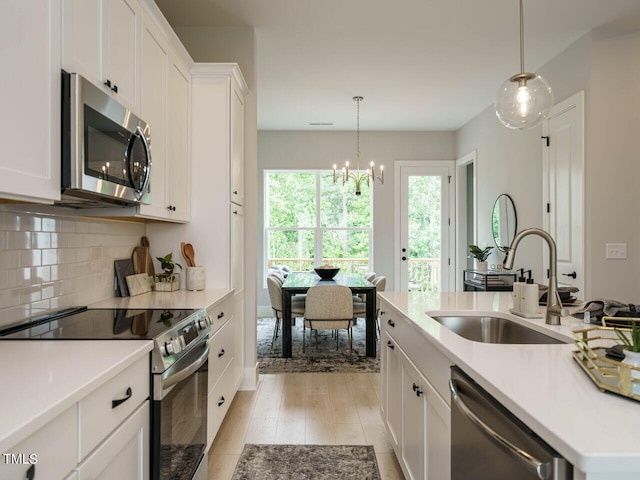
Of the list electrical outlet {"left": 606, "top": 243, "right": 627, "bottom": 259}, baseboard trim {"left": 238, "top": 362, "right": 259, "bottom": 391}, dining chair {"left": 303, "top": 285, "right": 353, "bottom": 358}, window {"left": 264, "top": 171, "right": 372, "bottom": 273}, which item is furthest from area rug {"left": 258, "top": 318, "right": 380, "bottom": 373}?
electrical outlet {"left": 606, "top": 243, "right": 627, "bottom": 259}

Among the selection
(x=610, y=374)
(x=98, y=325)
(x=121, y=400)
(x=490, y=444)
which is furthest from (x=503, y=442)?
(x=98, y=325)

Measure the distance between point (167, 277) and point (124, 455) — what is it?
5.30ft

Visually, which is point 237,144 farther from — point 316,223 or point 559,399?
point 316,223

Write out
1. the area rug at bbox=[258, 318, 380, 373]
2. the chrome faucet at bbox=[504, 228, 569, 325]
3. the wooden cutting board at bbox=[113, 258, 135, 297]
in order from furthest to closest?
the area rug at bbox=[258, 318, 380, 373], the wooden cutting board at bbox=[113, 258, 135, 297], the chrome faucet at bbox=[504, 228, 569, 325]

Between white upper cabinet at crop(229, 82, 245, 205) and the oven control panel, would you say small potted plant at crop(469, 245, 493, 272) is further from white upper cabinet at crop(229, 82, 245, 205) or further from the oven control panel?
the oven control panel

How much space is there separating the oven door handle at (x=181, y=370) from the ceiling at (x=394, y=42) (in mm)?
2541

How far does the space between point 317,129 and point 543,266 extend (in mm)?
3855

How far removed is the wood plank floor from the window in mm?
3070

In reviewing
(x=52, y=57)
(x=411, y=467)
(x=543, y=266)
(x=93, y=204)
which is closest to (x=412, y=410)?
(x=411, y=467)

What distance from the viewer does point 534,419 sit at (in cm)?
77

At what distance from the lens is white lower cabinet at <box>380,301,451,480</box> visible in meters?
1.39

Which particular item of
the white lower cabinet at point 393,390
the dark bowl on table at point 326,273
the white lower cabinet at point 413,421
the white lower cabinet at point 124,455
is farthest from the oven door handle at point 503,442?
the dark bowl on table at point 326,273

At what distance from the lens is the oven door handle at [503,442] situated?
2.45 ft

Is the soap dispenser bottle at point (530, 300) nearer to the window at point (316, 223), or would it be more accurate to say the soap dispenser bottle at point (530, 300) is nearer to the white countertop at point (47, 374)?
the white countertop at point (47, 374)
